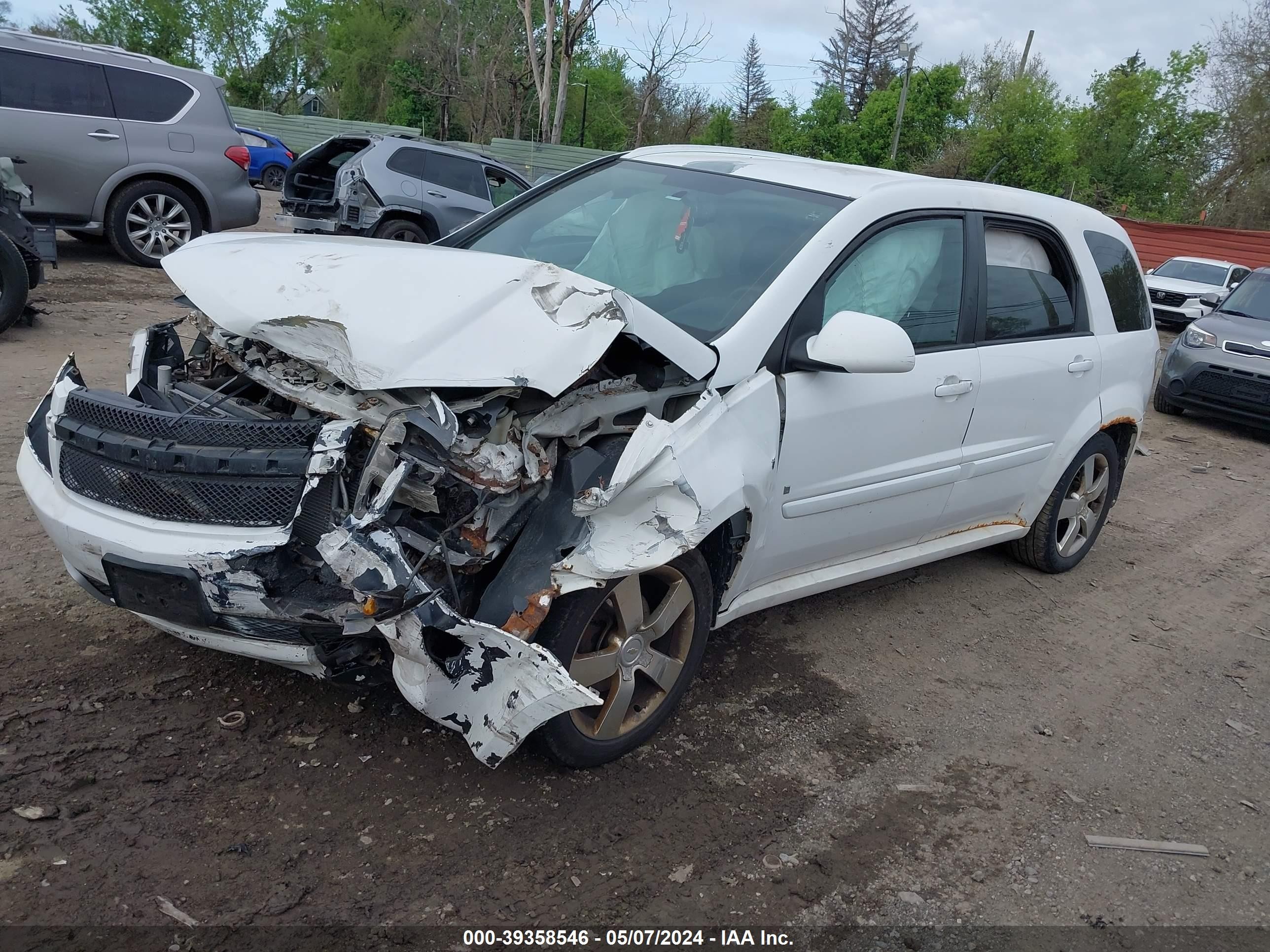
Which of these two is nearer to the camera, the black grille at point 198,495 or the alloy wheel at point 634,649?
the black grille at point 198,495

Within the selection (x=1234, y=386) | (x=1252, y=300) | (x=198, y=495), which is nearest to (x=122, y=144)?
(x=198, y=495)

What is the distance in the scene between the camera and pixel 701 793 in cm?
299

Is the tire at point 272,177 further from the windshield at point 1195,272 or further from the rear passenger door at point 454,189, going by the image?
the windshield at point 1195,272

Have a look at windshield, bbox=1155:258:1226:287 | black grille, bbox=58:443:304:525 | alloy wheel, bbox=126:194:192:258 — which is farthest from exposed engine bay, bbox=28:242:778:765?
windshield, bbox=1155:258:1226:287

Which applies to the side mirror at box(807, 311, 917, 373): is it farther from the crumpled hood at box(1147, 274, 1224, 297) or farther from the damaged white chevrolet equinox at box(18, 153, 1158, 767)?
the crumpled hood at box(1147, 274, 1224, 297)

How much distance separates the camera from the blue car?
78.0 ft

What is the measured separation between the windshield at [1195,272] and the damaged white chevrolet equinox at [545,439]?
58.8ft

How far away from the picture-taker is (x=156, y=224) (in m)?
10.1

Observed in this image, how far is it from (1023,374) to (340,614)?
3063 millimetres

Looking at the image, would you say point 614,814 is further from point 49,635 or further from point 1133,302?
point 1133,302

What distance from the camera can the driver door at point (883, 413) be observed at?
3.32 meters

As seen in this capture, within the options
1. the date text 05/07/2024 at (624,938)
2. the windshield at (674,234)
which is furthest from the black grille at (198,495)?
the windshield at (674,234)

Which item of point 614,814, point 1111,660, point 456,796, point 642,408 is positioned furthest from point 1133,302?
point 456,796

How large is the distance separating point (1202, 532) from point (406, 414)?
5.74 metres
